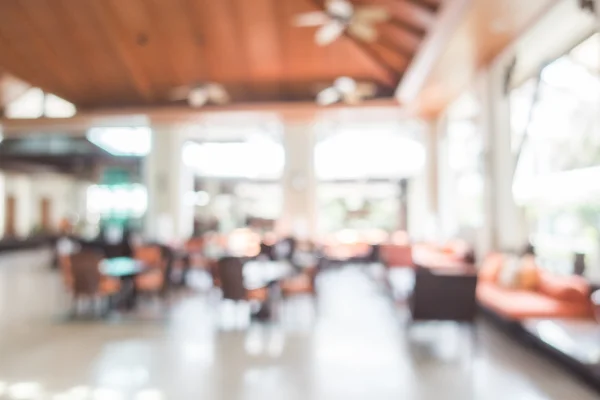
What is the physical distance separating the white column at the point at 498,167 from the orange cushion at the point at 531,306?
1.31 meters

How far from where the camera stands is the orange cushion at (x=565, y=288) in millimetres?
4805

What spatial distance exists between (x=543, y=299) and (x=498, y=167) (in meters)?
2.42

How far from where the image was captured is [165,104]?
32.5 feet

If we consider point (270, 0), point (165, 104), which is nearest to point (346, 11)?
→ point (270, 0)

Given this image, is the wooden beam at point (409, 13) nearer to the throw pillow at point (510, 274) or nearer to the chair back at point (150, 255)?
the throw pillow at point (510, 274)

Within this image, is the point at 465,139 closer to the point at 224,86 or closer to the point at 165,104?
the point at 224,86

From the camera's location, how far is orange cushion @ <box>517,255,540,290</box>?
553 centimetres

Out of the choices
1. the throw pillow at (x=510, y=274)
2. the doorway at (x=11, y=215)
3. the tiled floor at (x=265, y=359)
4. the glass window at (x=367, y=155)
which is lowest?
the tiled floor at (x=265, y=359)

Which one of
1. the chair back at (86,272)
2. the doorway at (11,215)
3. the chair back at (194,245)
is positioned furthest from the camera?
the doorway at (11,215)

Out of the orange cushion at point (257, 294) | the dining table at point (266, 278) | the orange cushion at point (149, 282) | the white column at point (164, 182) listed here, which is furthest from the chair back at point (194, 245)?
the orange cushion at point (257, 294)

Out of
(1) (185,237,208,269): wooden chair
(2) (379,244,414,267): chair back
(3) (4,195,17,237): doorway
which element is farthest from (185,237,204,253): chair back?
(3) (4,195,17,237): doorway

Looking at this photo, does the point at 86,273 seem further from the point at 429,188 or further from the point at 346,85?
the point at 429,188

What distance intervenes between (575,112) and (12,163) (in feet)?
48.1

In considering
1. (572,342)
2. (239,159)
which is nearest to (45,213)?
(239,159)
